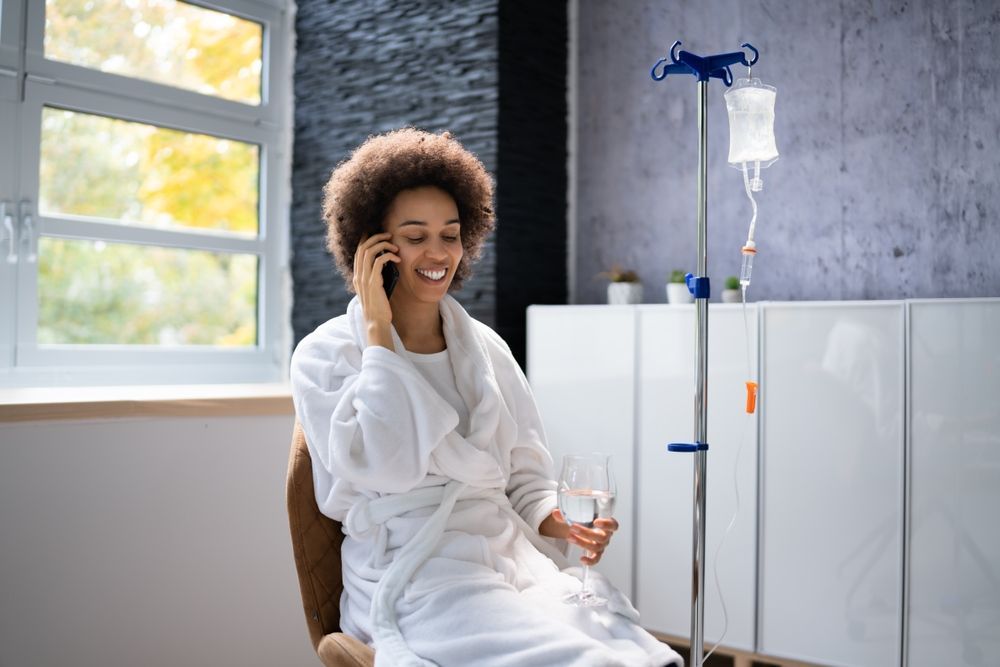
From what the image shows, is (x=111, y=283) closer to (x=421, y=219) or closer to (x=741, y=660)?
(x=421, y=219)

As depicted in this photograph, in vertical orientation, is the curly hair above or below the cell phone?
above

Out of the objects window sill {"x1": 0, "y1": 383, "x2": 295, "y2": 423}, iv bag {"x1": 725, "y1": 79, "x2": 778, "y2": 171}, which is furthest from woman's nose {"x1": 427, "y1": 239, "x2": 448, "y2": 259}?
window sill {"x1": 0, "y1": 383, "x2": 295, "y2": 423}

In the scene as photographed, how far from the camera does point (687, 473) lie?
3033 millimetres

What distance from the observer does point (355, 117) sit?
3777 millimetres

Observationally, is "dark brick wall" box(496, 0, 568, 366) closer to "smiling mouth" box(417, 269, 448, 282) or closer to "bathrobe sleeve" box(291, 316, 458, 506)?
"smiling mouth" box(417, 269, 448, 282)

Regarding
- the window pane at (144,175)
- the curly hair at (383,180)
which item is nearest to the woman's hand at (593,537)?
the curly hair at (383,180)

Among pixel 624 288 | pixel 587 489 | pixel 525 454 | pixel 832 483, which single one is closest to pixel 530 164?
pixel 624 288

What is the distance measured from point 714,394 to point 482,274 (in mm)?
972

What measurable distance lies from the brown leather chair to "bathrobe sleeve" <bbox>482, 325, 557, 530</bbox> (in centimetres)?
40

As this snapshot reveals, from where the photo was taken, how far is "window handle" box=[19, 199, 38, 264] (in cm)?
320

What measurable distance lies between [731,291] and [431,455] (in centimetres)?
167

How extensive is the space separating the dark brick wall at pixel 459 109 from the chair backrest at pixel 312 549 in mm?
1645

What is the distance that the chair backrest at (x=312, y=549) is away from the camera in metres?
1.81

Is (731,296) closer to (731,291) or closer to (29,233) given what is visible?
(731,291)
